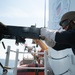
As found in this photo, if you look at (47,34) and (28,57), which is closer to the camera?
(47,34)

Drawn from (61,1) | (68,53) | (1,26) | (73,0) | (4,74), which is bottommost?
(4,74)

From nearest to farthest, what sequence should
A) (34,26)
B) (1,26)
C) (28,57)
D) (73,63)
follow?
(1,26) → (34,26) → (73,63) → (28,57)

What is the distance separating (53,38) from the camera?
2.05m

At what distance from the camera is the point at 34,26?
93.7 inches

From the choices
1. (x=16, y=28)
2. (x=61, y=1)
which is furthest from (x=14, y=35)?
(x=61, y=1)

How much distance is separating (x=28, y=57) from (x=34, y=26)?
16.1 ft

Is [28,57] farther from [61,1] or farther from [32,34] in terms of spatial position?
[32,34]

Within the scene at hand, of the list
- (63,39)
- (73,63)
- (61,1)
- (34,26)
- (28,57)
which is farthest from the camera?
(28,57)

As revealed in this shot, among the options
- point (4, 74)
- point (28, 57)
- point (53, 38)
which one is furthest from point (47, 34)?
point (28, 57)

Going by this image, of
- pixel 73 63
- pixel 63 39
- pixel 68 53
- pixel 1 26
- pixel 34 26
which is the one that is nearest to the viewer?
pixel 63 39

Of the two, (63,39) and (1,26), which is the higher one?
(1,26)

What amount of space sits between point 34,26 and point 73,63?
906 mm

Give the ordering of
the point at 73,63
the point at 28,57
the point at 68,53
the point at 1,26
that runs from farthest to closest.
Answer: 1. the point at 28,57
2. the point at 68,53
3. the point at 73,63
4. the point at 1,26

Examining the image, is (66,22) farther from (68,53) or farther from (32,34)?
(68,53)
